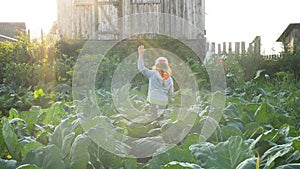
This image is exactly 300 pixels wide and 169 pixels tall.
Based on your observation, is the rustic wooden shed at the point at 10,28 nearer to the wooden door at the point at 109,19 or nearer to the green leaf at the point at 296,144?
the wooden door at the point at 109,19

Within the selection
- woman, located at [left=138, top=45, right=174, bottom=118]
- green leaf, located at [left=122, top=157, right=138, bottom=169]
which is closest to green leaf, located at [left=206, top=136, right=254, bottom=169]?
green leaf, located at [left=122, top=157, right=138, bottom=169]

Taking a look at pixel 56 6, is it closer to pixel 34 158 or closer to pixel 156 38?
pixel 156 38

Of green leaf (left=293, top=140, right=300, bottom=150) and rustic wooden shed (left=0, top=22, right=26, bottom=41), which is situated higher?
rustic wooden shed (left=0, top=22, right=26, bottom=41)

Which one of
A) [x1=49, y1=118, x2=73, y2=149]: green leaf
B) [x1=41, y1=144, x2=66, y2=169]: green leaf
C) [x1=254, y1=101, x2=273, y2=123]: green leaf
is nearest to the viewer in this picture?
[x1=41, y1=144, x2=66, y2=169]: green leaf

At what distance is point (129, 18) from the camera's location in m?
16.8

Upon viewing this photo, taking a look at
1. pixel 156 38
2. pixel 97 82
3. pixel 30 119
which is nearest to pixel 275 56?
pixel 156 38

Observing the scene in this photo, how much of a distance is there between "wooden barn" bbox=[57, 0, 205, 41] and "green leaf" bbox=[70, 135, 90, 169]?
47.4ft

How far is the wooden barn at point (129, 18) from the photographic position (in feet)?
54.1

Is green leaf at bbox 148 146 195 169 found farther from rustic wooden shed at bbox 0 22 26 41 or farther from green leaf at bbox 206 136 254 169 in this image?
rustic wooden shed at bbox 0 22 26 41

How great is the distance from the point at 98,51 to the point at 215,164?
13.3 meters

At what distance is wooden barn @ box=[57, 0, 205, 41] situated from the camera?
54.1ft

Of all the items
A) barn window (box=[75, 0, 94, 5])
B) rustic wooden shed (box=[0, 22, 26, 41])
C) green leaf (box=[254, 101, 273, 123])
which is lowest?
green leaf (box=[254, 101, 273, 123])

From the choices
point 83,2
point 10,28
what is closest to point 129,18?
point 83,2

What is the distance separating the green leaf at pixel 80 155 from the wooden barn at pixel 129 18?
A: 1445 centimetres
